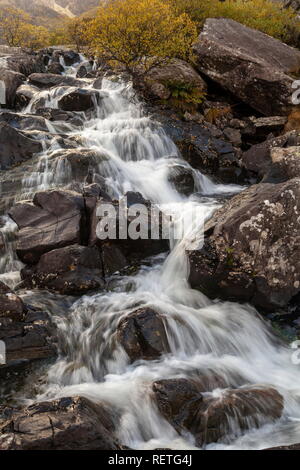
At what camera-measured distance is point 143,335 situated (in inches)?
241

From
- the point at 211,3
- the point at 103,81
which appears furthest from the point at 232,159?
the point at 211,3

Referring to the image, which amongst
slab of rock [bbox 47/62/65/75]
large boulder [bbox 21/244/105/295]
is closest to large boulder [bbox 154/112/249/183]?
large boulder [bbox 21/244/105/295]

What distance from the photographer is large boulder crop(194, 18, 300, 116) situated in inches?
525

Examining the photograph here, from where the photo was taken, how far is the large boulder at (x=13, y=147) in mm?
10797

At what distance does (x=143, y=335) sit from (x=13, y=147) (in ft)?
23.6

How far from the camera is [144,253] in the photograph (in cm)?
842

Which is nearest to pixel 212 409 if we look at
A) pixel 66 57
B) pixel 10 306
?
pixel 10 306

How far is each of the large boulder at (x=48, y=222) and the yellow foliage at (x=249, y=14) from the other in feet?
41.8

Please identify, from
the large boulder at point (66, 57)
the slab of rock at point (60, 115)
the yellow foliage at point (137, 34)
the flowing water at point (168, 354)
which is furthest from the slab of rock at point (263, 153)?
the large boulder at point (66, 57)

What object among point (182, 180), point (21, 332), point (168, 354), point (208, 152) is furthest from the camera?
point (208, 152)

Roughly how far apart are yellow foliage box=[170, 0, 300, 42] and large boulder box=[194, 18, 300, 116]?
312 cm

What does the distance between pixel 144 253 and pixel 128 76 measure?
1001cm

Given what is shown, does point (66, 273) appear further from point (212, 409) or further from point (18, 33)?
point (18, 33)

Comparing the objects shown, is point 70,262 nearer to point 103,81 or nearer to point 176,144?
point 176,144
